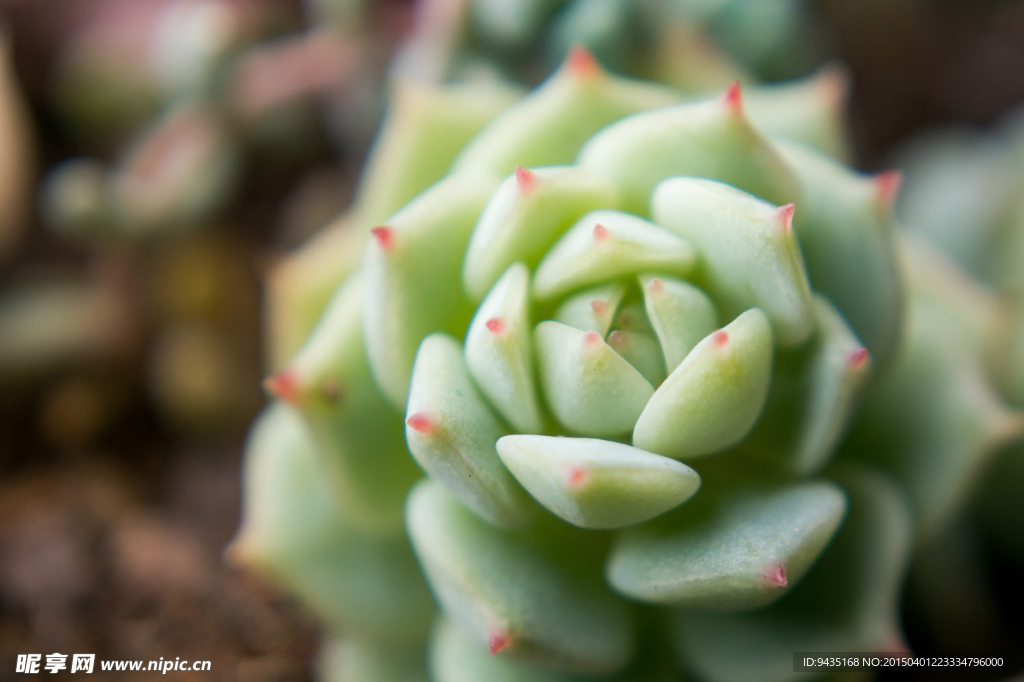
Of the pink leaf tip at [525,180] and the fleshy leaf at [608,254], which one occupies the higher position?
the pink leaf tip at [525,180]

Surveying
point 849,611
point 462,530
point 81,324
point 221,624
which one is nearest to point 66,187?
point 81,324

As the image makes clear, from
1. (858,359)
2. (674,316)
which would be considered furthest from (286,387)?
(858,359)

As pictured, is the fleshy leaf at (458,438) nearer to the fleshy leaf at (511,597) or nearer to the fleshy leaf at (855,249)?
the fleshy leaf at (511,597)

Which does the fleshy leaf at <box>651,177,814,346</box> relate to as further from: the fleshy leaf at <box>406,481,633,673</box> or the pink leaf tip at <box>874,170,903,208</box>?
the fleshy leaf at <box>406,481,633,673</box>

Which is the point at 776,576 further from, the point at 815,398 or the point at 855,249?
the point at 855,249

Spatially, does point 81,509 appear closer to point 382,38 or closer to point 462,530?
point 462,530

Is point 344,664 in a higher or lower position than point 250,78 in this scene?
lower

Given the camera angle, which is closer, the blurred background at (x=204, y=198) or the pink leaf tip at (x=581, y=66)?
the pink leaf tip at (x=581, y=66)

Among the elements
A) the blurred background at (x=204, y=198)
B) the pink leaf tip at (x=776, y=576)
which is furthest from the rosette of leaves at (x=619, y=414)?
the blurred background at (x=204, y=198)
